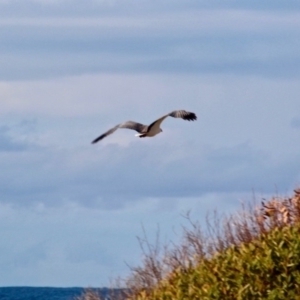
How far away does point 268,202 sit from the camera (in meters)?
13.9

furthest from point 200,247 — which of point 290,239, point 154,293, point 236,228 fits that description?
point 290,239

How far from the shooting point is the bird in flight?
2133 cm

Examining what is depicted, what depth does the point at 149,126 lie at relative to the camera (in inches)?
856

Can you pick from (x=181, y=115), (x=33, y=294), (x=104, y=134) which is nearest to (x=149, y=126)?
(x=181, y=115)

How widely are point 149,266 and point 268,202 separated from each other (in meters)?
3.03

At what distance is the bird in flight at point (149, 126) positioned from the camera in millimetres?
21328

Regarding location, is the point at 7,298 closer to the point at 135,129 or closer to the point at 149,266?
the point at 135,129

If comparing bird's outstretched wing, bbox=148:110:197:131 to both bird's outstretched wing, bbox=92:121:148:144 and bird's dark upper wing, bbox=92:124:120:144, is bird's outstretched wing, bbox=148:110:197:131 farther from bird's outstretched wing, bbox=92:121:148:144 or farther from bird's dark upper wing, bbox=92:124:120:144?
bird's dark upper wing, bbox=92:124:120:144

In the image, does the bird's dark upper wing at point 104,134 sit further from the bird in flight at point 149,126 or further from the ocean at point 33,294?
the ocean at point 33,294

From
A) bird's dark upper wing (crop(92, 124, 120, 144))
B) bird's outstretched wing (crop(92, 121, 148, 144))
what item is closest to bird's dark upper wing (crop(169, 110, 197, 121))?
bird's outstretched wing (crop(92, 121, 148, 144))

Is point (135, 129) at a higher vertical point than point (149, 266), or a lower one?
higher

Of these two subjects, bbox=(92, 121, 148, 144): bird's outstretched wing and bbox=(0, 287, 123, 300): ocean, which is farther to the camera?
bbox=(0, 287, 123, 300): ocean

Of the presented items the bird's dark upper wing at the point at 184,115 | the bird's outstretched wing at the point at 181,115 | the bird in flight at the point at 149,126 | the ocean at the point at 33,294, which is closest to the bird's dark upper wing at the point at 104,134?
the bird in flight at the point at 149,126

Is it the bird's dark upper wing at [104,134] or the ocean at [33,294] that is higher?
the ocean at [33,294]
